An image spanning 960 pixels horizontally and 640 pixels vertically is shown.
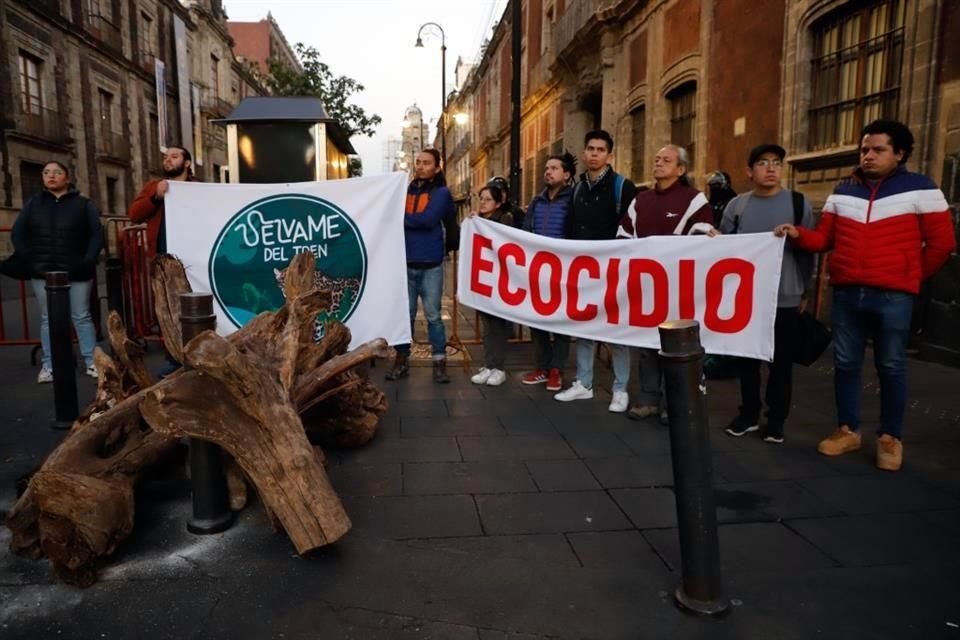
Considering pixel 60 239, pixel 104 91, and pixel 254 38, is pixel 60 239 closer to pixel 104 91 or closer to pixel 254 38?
pixel 104 91

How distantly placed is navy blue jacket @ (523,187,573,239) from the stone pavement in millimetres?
1730

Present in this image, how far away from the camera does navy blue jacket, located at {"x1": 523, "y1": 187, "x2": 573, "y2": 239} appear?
555 cm

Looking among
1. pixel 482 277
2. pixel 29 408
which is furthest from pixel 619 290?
pixel 29 408

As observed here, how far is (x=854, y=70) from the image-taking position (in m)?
8.64

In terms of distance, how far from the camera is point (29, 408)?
17.3 ft

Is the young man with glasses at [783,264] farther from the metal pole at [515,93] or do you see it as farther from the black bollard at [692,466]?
the metal pole at [515,93]

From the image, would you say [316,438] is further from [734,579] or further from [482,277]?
[734,579]

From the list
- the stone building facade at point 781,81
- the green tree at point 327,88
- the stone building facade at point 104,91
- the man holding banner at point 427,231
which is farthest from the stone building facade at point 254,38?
the man holding banner at point 427,231

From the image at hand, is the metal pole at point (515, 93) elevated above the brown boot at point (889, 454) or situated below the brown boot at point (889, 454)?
above

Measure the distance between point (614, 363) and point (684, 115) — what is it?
10162mm

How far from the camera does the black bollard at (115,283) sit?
6.93 meters

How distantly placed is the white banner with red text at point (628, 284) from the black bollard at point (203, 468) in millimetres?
2821

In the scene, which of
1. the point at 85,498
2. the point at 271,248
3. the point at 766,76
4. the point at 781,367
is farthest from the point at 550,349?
the point at 766,76

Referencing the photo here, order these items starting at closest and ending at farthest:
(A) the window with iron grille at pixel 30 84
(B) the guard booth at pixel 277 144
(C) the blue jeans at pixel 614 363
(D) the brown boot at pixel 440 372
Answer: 1. (C) the blue jeans at pixel 614 363
2. (D) the brown boot at pixel 440 372
3. (B) the guard booth at pixel 277 144
4. (A) the window with iron grille at pixel 30 84
